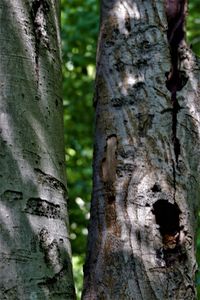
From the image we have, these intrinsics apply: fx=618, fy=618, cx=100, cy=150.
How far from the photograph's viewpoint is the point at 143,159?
1959 millimetres

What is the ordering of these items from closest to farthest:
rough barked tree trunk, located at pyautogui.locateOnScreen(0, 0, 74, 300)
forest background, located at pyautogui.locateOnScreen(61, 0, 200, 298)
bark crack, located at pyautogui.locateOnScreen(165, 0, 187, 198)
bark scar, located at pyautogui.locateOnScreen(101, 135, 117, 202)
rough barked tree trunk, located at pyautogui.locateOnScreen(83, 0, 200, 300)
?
rough barked tree trunk, located at pyautogui.locateOnScreen(0, 0, 74, 300), rough barked tree trunk, located at pyautogui.locateOnScreen(83, 0, 200, 300), bark scar, located at pyautogui.locateOnScreen(101, 135, 117, 202), bark crack, located at pyautogui.locateOnScreen(165, 0, 187, 198), forest background, located at pyautogui.locateOnScreen(61, 0, 200, 298)

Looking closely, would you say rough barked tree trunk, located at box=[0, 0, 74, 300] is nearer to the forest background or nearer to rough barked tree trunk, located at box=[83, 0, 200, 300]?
rough barked tree trunk, located at box=[83, 0, 200, 300]

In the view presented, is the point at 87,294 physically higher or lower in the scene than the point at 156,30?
lower

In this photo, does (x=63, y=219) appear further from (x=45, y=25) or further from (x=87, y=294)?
(x=45, y=25)

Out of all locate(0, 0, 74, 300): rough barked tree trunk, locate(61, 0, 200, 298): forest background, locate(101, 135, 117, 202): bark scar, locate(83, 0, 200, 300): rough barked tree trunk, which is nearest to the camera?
locate(0, 0, 74, 300): rough barked tree trunk

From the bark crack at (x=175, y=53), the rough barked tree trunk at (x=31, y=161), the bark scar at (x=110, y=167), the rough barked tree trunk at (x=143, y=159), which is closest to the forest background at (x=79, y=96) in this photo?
the bark crack at (x=175, y=53)

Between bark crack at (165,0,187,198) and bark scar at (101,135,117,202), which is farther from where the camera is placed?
bark crack at (165,0,187,198)

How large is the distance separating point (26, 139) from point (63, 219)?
0.25 metres

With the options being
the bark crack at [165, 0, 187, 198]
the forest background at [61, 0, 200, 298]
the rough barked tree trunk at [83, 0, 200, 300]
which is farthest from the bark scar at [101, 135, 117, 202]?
the forest background at [61, 0, 200, 298]

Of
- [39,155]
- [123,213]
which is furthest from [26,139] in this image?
[123,213]

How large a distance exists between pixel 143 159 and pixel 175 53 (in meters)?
0.59

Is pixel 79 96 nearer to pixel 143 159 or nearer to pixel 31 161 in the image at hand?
pixel 143 159

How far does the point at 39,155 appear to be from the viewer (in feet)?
5.57

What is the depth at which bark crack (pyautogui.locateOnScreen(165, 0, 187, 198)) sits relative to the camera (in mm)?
2074
